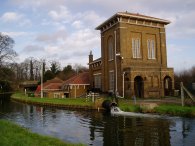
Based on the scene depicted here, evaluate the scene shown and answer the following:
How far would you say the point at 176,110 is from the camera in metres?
24.9

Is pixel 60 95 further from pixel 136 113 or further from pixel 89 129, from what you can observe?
pixel 89 129

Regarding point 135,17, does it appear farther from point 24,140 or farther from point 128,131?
point 24,140

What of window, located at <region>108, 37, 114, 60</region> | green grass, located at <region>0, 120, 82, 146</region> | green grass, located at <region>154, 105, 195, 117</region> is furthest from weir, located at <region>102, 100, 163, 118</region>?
window, located at <region>108, 37, 114, 60</region>

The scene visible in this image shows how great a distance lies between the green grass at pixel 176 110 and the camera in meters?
23.7

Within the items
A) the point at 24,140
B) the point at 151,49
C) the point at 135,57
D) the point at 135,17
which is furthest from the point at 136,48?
the point at 24,140

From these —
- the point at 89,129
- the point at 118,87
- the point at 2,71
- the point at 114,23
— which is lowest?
the point at 89,129

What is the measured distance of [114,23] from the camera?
42.6m

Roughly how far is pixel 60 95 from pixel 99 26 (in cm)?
1633

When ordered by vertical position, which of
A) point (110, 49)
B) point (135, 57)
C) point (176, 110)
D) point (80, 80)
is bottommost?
point (176, 110)

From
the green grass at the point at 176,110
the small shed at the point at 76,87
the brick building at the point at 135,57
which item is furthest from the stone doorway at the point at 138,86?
the small shed at the point at 76,87

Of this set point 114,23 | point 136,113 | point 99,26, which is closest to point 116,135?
point 136,113

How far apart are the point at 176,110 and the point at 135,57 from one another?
62.5 ft

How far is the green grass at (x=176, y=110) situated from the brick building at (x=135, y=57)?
40.0 ft

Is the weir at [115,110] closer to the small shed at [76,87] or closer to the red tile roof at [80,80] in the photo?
the small shed at [76,87]
